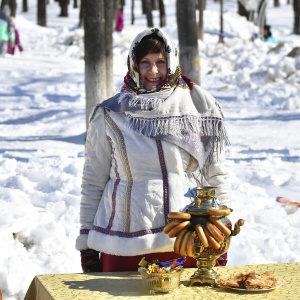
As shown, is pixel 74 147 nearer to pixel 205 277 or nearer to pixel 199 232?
pixel 205 277

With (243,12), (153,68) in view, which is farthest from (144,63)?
(243,12)

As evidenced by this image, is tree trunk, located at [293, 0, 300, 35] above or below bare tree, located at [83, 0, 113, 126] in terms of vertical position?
above

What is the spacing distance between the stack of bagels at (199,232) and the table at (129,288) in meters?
0.18

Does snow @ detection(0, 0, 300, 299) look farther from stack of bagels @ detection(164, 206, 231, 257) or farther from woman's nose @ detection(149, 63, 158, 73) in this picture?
stack of bagels @ detection(164, 206, 231, 257)

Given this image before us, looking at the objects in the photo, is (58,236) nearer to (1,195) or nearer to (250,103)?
(1,195)

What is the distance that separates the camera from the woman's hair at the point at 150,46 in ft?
14.7

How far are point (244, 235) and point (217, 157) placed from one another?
318 cm

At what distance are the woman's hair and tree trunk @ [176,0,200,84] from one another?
11.5 metres

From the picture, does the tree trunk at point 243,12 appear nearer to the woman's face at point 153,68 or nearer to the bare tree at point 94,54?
the bare tree at point 94,54

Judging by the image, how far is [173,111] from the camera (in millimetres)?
4484

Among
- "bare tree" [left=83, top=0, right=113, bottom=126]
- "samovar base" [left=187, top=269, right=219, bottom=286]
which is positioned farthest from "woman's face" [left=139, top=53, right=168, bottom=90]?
"bare tree" [left=83, top=0, right=113, bottom=126]

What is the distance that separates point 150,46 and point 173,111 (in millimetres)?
301

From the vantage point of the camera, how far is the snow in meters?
6.71

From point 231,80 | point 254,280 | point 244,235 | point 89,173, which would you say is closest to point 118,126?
point 89,173
